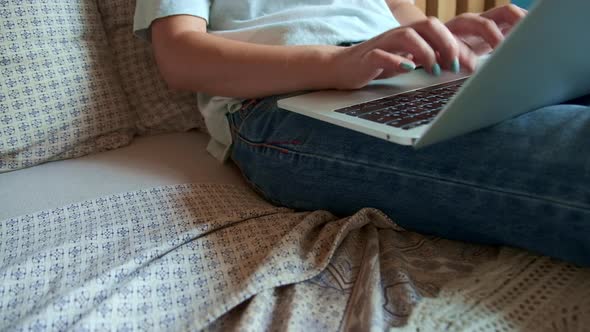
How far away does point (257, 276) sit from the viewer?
513 millimetres

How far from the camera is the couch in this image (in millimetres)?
484

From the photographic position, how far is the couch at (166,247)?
48 cm

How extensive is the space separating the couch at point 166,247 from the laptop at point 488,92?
0.49 ft

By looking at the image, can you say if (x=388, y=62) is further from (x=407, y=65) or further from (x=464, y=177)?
(x=464, y=177)

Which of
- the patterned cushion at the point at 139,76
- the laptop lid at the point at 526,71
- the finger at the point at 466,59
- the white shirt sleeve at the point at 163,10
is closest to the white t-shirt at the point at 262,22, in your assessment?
the white shirt sleeve at the point at 163,10

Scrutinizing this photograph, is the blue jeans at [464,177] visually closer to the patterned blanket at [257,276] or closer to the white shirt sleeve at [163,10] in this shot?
the patterned blanket at [257,276]

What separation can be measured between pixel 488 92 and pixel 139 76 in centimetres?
72

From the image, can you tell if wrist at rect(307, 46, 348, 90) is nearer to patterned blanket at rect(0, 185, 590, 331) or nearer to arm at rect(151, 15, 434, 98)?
arm at rect(151, 15, 434, 98)

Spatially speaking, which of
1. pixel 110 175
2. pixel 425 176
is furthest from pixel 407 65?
pixel 110 175

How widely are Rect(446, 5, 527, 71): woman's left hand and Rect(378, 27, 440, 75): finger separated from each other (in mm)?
60

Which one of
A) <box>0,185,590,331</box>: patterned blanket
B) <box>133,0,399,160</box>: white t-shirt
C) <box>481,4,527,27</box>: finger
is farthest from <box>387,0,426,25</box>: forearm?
<box>0,185,590,331</box>: patterned blanket

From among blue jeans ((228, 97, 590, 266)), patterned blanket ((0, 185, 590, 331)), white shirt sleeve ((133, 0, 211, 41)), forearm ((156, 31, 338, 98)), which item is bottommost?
patterned blanket ((0, 185, 590, 331))

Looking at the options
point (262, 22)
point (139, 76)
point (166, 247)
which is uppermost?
point (262, 22)

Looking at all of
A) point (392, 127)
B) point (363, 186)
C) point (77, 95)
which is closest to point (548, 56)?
point (392, 127)
